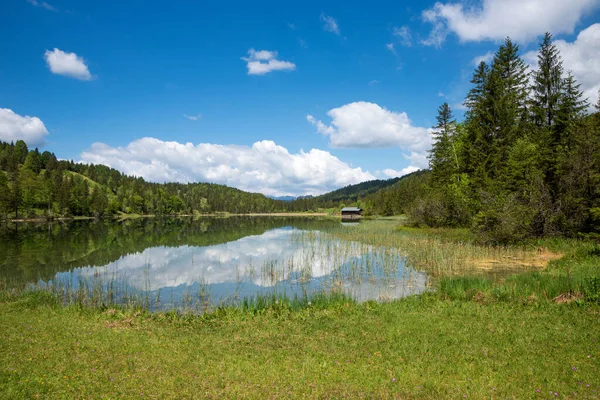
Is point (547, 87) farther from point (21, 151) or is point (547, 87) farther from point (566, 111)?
point (21, 151)

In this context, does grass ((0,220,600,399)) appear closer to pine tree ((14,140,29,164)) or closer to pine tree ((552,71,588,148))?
pine tree ((552,71,588,148))

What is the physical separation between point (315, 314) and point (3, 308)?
1267cm

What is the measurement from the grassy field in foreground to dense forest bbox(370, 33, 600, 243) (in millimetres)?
17141

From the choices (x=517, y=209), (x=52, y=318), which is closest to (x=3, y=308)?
(x=52, y=318)

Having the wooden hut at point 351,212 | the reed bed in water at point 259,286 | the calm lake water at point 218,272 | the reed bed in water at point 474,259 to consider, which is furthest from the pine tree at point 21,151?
the reed bed in water at point 474,259

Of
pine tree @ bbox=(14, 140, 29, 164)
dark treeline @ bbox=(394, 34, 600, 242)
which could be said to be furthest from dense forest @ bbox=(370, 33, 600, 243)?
pine tree @ bbox=(14, 140, 29, 164)

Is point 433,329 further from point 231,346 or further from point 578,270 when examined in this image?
point 578,270

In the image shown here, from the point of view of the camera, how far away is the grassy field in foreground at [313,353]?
6.99 metres

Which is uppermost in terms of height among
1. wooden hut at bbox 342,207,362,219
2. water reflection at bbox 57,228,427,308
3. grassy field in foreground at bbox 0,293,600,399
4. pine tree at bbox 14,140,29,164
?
pine tree at bbox 14,140,29,164

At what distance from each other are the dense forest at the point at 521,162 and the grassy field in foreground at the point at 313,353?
17141 mm

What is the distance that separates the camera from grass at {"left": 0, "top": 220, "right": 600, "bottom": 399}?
7.04 meters

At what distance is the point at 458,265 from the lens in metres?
22.4

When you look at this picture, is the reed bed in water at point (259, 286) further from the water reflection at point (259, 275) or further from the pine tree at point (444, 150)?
the pine tree at point (444, 150)

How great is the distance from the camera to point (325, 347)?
938 cm
